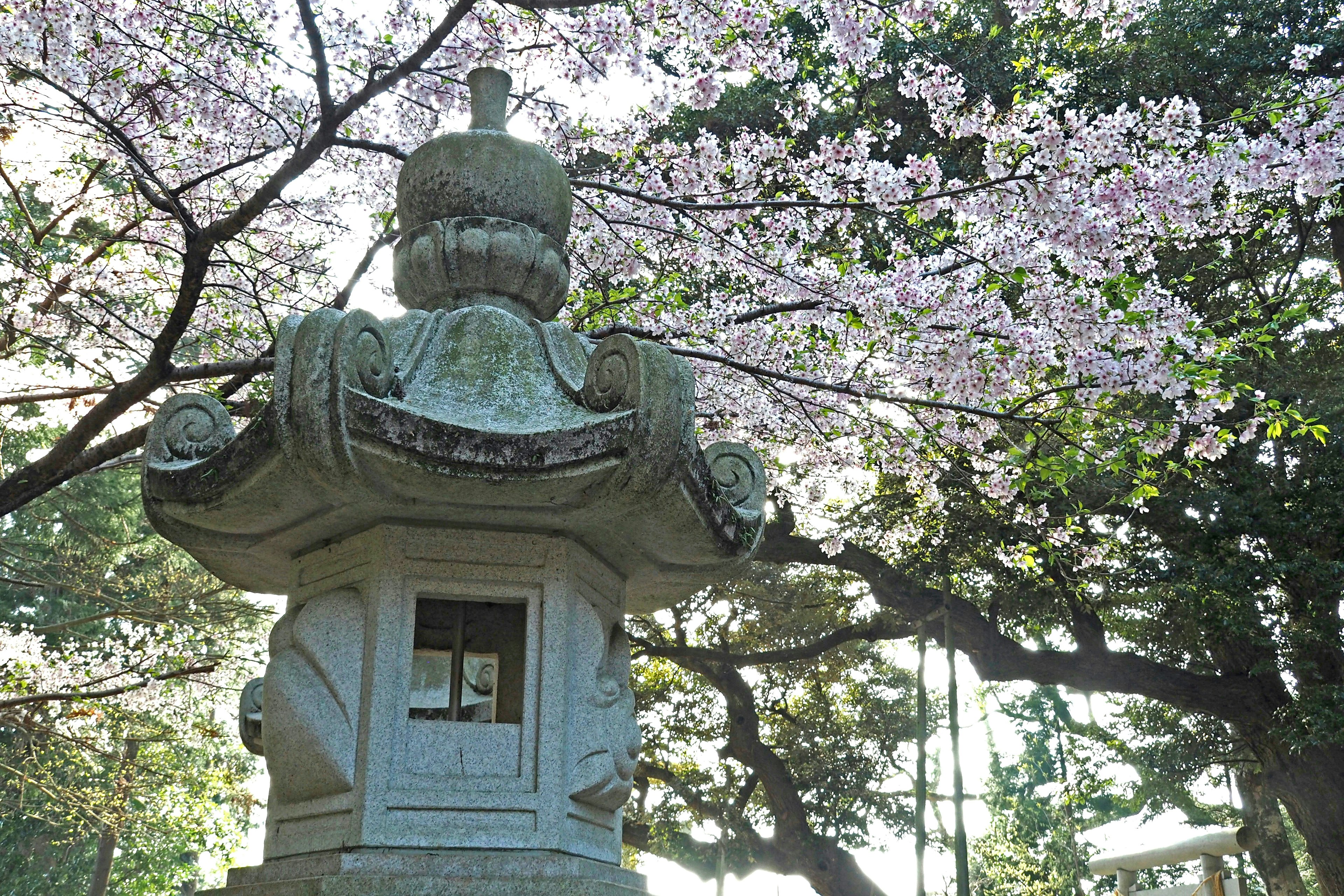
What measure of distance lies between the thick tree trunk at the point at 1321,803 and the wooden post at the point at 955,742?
10.9ft

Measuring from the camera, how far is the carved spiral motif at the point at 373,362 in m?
2.79

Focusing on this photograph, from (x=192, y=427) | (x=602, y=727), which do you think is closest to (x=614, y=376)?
(x=602, y=727)

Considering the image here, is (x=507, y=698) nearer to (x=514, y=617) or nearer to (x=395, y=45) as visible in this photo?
(x=514, y=617)

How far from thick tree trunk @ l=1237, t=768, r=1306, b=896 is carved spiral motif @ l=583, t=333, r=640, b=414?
12086 millimetres

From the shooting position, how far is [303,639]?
10.2 feet

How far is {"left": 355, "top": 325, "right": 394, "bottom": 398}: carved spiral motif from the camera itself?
279cm

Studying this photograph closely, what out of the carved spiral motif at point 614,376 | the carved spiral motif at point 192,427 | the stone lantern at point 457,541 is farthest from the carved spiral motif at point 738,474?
the carved spiral motif at point 192,427

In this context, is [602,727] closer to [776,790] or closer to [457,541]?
[457,541]

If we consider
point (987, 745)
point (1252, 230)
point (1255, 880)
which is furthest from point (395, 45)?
point (987, 745)

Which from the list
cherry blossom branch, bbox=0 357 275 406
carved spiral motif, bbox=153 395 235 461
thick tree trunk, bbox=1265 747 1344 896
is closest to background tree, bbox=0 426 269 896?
cherry blossom branch, bbox=0 357 275 406

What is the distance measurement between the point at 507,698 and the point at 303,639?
0.61 meters

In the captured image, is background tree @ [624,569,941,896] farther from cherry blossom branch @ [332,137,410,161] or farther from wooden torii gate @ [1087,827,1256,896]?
cherry blossom branch @ [332,137,410,161]

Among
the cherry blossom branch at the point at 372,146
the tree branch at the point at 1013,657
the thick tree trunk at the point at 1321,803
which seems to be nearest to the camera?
the cherry blossom branch at the point at 372,146

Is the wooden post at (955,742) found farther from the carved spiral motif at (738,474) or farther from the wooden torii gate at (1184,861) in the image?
the carved spiral motif at (738,474)
